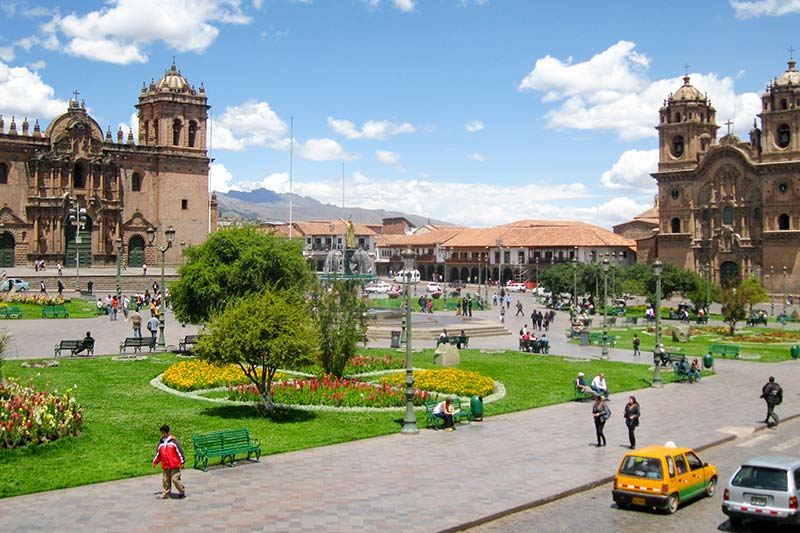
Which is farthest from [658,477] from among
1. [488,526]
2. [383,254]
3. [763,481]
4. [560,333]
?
[383,254]

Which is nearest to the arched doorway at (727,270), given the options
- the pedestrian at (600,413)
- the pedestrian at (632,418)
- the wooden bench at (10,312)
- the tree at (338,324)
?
the wooden bench at (10,312)

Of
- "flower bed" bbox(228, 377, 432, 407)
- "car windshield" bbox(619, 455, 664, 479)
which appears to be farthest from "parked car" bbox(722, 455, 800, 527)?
"flower bed" bbox(228, 377, 432, 407)

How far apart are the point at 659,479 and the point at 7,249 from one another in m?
60.5

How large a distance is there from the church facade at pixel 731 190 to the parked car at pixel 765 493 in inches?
2537

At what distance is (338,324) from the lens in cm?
2384

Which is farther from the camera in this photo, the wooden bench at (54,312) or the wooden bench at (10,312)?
the wooden bench at (54,312)

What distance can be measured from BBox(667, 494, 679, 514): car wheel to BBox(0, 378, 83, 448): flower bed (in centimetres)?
1147

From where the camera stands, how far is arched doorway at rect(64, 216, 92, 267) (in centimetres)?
6512

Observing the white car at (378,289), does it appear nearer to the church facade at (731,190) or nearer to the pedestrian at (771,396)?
the church facade at (731,190)

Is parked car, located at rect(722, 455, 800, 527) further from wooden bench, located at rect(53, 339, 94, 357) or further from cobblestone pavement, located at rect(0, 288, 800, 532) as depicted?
wooden bench, located at rect(53, 339, 94, 357)

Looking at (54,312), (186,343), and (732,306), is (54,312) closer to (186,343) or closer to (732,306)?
(186,343)

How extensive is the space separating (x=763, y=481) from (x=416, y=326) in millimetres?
29227

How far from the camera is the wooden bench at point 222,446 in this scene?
15188 millimetres

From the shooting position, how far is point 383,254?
12044cm
